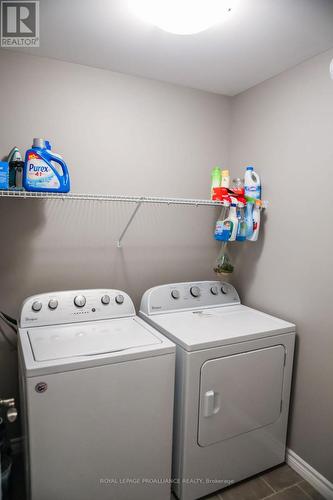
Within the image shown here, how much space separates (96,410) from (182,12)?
5.85ft

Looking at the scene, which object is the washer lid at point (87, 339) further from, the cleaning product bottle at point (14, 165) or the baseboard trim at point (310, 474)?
the baseboard trim at point (310, 474)

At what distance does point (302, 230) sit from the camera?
194cm

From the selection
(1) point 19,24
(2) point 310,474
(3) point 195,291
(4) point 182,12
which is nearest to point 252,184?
(3) point 195,291

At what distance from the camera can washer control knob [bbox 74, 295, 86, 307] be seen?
191cm

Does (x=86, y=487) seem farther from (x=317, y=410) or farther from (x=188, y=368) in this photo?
(x=317, y=410)

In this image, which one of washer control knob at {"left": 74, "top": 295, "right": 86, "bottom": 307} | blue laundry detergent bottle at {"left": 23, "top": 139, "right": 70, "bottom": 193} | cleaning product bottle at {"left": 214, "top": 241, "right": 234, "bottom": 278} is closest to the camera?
blue laundry detergent bottle at {"left": 23, "top": 139, "right": 70, "bottom": 193}

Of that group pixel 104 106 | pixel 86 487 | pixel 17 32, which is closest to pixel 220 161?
pixel 104 106

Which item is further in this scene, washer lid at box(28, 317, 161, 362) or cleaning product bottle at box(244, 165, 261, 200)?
cleaning product bottle at box(244, 165, 261, 200)

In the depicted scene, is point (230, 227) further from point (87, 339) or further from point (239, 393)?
point (87, 339)

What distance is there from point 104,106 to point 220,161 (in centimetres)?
98

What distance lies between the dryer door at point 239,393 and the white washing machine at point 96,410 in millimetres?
208

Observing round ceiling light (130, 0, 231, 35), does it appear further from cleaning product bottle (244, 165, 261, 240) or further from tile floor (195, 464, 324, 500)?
tile floor (195, 464, 324, 500)

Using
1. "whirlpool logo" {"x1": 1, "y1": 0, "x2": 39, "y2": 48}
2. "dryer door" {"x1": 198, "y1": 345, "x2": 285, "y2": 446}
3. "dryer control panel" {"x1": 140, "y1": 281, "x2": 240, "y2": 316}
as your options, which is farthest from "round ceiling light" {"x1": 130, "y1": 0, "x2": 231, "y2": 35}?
"dryer door" {"x1": 198, "y1": 345, "x2": 285, "y2": 446}

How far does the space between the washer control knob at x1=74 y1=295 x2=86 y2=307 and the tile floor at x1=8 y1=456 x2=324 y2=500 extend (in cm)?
105
